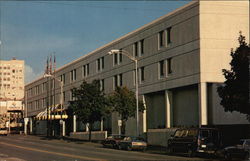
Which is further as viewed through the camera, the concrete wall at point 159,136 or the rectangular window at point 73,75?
the rectangular window at point 73,75

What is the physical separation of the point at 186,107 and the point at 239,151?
756 inches

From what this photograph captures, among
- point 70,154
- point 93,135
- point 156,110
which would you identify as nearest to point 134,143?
point 70,154

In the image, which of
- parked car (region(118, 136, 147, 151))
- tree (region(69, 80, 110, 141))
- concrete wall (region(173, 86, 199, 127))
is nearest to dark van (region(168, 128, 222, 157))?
parked car (region(118, 136, 147, 151))

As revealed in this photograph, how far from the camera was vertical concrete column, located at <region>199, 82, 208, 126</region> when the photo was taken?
138 feet

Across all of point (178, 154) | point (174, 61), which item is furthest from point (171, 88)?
point (178, 154)

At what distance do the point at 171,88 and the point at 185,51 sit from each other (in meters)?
4.65

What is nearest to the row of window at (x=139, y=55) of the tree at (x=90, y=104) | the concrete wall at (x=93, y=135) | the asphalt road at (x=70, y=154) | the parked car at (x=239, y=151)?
the tree at (x=90, y=104)

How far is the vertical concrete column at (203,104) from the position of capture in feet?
138

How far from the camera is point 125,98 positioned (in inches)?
1881

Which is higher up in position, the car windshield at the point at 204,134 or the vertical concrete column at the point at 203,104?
the vertical concrete column at the point at 203,104

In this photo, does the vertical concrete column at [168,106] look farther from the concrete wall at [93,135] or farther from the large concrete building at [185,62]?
the concrete wall at [93,135]

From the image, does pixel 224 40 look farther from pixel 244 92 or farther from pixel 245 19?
pixel 244 92

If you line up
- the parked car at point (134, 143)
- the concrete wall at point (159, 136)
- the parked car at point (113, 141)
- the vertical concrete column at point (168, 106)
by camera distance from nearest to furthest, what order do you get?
the parked car at point (134, 143)
the parked car at point (113, 141)
the concrete wall at point (159, 136)
the vertical concrete column at point (168, 106)

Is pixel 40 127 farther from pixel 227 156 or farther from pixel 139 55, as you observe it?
pixel 227 156
